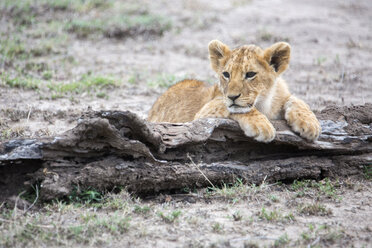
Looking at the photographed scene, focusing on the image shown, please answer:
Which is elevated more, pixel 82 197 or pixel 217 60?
pixel 217 60

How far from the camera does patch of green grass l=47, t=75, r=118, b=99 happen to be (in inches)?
304

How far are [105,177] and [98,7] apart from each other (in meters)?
9.36

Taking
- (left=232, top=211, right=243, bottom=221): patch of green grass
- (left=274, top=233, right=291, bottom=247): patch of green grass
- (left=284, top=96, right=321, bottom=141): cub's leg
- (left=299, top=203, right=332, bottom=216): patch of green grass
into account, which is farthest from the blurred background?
(left=274, top=233, right=291, bottom=247): patch of green grass

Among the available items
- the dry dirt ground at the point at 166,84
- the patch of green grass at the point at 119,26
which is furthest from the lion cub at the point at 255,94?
the patch of green grass at the point at 119,26

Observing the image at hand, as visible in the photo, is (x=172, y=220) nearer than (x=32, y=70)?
Yes

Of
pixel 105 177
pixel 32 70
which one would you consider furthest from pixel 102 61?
pixel 105 177

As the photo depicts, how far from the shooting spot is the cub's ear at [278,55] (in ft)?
16.8

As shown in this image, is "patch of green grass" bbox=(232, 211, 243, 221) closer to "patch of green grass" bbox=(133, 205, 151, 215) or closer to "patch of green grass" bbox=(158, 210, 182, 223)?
"patch of green grass" bbox=(158, 210, 182, 223)

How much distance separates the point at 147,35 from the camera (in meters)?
11.3

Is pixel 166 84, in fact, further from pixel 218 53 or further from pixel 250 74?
pixel 250 74

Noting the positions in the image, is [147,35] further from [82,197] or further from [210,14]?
[82,197]

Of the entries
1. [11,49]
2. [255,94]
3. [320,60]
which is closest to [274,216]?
[255,94]

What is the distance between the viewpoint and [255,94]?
16.3 ft

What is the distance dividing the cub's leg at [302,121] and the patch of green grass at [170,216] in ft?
5.00
